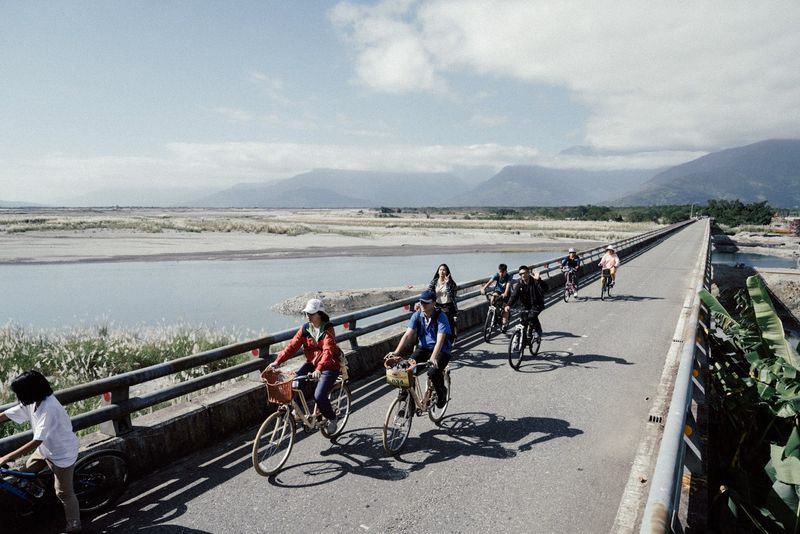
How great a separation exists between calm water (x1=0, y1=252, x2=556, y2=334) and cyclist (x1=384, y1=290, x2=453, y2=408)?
39.8ft

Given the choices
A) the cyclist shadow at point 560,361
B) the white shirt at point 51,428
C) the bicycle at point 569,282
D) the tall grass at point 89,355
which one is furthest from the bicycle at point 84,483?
the bicycle at point 569,282

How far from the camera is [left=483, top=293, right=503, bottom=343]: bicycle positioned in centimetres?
1311

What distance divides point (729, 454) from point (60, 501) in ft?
29.6

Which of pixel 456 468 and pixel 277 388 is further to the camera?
pixel 456 468

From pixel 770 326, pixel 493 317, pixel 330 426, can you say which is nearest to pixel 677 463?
pixel 330 426

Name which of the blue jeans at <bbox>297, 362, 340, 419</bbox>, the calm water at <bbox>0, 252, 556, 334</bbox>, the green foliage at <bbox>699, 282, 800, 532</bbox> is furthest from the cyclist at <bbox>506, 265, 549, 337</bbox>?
the calm water at <bbox>0, 252, 556, 334</bbox>

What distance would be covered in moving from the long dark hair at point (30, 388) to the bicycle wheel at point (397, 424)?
358 centimetres

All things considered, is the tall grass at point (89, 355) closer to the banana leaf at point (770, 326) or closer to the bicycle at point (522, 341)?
the bicycle at point (522, 341)

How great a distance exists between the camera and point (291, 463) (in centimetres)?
624

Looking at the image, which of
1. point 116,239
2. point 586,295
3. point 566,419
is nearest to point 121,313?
point 586,295

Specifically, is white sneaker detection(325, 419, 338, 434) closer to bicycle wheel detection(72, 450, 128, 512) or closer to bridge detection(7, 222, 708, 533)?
bridge detection(7, 222, 708, 533)

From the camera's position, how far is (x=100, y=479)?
5.21m

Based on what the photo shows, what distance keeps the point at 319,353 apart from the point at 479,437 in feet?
8.23

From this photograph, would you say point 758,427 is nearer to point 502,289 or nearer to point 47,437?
point 502,289
